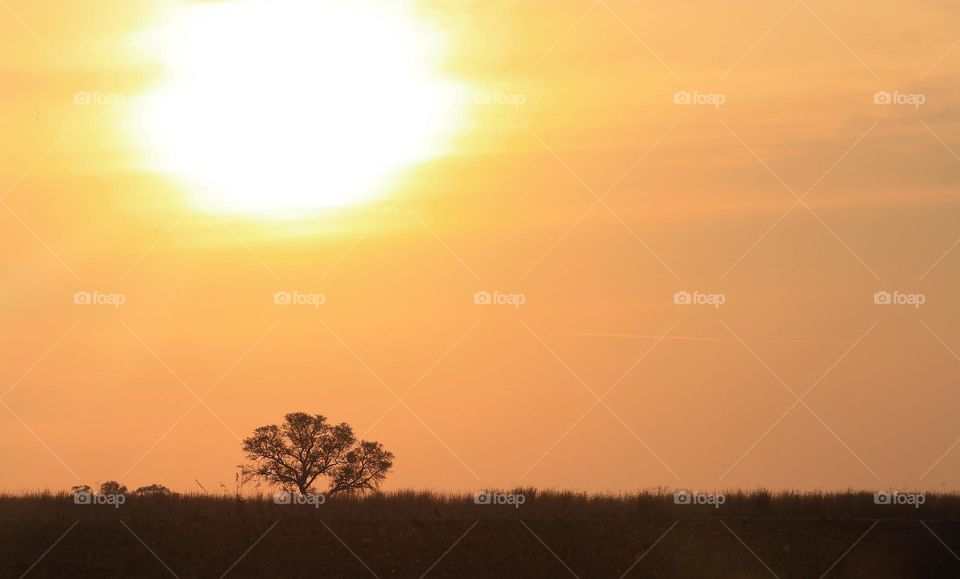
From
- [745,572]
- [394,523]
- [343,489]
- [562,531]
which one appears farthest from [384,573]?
[343,489]

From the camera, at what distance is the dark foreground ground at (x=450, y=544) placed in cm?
3462

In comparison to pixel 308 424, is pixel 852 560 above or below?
below

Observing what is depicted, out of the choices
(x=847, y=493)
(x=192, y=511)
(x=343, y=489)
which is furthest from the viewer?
(x=343, y=489)

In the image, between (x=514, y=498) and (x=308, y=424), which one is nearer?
(x=514, y=498)

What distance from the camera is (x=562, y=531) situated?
35844mm

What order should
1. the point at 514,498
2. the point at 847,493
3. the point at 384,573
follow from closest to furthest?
the point at 384,573 < the point at 514,498 < the point at 847,493

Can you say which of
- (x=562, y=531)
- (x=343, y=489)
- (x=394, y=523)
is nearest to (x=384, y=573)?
(x=394, y=523)

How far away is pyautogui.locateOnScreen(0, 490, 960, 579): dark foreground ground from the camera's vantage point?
114 feet

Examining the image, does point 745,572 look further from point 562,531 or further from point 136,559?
point 136,559

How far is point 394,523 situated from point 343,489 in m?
21.1

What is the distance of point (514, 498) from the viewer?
1586 inches

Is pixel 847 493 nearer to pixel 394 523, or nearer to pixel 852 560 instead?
pixel 852 560

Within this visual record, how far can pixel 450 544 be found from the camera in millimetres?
35062

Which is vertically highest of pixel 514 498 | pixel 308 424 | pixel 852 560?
pixel 308 424
